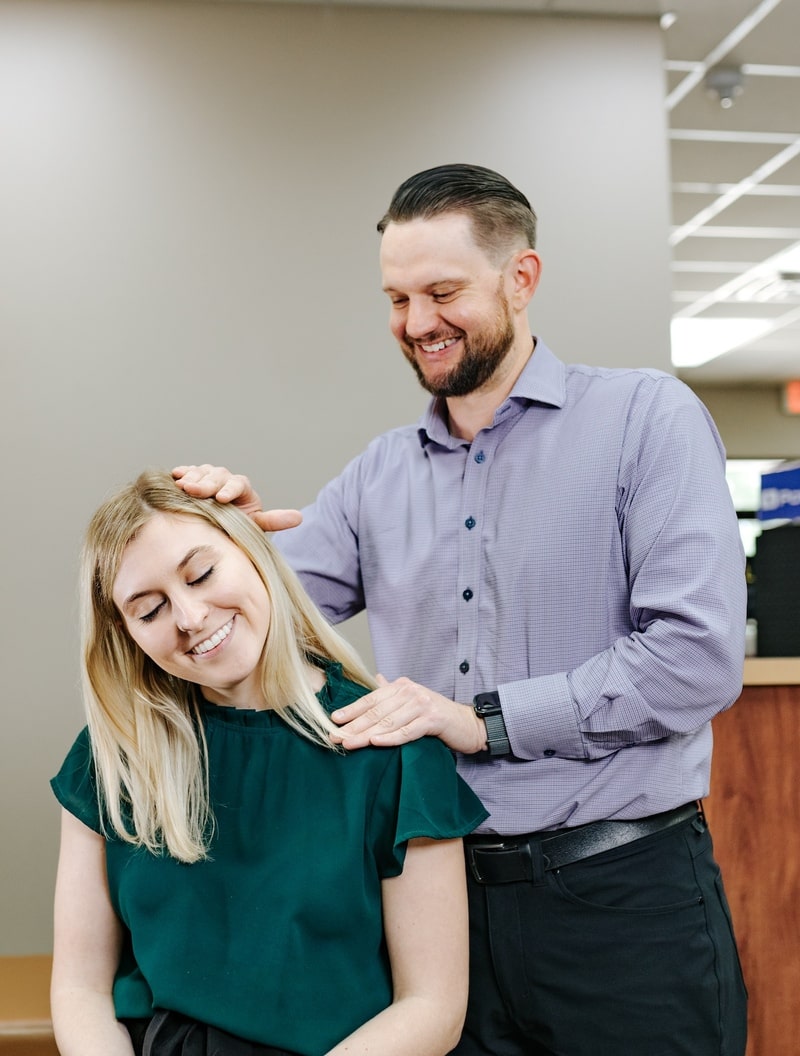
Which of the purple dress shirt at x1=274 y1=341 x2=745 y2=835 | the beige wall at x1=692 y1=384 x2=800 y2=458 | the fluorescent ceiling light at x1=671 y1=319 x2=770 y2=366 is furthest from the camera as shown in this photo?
the beige wall at x1=692 y1=384 x2=800 y2=458

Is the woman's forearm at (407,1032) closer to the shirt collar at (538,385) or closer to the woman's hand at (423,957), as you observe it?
the woman's hand at (423,957)

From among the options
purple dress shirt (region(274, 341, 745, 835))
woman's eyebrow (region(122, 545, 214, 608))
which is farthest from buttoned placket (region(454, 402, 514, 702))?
woman's eyebrow (region(122, 545, 214, 608))

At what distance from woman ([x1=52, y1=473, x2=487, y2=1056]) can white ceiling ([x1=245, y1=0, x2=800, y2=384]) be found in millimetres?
2995

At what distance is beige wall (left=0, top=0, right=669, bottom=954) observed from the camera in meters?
3.61

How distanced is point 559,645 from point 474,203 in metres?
0.73

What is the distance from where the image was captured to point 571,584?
172 cm

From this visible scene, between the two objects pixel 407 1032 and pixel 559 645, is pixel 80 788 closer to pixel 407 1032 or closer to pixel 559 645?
pixel 407 1032

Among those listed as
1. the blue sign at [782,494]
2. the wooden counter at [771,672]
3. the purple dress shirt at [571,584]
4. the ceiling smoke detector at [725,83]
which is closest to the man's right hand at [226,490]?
the purple dress shirt at [571,584]

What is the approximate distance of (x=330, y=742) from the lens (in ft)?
4.89

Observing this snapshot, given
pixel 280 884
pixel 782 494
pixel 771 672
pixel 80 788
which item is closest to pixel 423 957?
pixel 280 884

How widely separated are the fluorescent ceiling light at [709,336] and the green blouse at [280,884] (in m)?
7.37

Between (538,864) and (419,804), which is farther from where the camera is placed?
(538,864)

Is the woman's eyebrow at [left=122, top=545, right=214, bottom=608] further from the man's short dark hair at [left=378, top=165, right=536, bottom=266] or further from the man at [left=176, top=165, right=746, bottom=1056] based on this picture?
the man's short dark hair at [left=378, top=165, right=536, bottom=266]

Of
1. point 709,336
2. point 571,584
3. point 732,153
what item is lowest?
point 571,584
